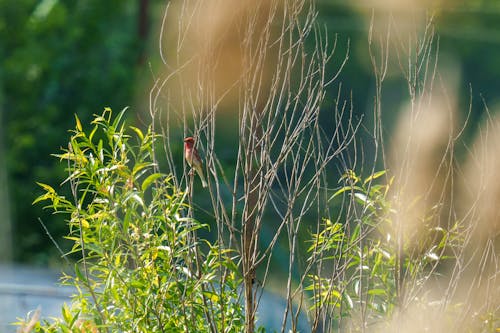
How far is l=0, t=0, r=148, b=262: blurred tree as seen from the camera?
337 inches

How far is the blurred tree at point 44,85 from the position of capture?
8570mm

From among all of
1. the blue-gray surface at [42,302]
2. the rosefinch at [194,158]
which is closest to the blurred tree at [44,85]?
the blue-gray surface at [42,302]

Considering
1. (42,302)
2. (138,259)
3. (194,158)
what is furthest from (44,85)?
(138,259)

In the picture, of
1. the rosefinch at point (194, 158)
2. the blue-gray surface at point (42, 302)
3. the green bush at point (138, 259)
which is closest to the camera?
the green bush at point (138, 259)

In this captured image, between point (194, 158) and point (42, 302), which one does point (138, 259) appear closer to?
point (194, 158)

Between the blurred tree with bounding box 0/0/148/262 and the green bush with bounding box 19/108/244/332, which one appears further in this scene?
the blurred tree with bounding box 0/0/148/262

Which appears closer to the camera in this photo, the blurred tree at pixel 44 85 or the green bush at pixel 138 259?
the green bush at pixel 138 259

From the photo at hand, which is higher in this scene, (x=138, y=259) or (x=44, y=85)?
(x=138, y=259)

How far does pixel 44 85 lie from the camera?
29.1ft

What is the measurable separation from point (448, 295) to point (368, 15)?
30.0ft

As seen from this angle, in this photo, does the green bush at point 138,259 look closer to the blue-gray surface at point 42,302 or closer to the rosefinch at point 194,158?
the rosefinch at point 194,158

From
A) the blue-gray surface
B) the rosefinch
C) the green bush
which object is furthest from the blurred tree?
the green bush

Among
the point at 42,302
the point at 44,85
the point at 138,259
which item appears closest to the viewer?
the point at 138,259

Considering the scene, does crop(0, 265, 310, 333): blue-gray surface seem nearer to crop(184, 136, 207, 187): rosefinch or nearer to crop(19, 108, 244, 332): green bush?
crop(184, 136, 207, 187): rosefinch
